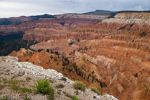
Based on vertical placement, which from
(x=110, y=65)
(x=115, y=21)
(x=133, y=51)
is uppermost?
(x=115, y=21)

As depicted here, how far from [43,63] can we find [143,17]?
325ft

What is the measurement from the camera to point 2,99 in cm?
550

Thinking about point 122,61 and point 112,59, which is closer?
point 122,61

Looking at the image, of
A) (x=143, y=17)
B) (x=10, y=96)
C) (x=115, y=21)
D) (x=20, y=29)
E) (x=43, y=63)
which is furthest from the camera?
(x=20, y=29)

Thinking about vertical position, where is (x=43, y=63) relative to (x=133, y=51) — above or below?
above

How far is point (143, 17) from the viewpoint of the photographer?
86.1 metres

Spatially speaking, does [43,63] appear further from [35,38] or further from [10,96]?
[35,38]

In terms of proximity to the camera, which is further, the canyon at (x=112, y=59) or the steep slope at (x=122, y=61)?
the steep slope at (x=122, y=61)

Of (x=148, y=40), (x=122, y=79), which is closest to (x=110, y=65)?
(x=122, y=79)

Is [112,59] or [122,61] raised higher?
[122,61]

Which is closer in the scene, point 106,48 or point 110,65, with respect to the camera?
point 110,65

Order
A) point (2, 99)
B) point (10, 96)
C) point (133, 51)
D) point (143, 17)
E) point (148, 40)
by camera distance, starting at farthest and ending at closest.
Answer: point (143, 17) < point (148, 40) < point (133, 51) < point (10, 96) < point (2, 99)

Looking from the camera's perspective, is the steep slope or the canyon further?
the steep slope

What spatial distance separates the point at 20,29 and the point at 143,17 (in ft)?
558
